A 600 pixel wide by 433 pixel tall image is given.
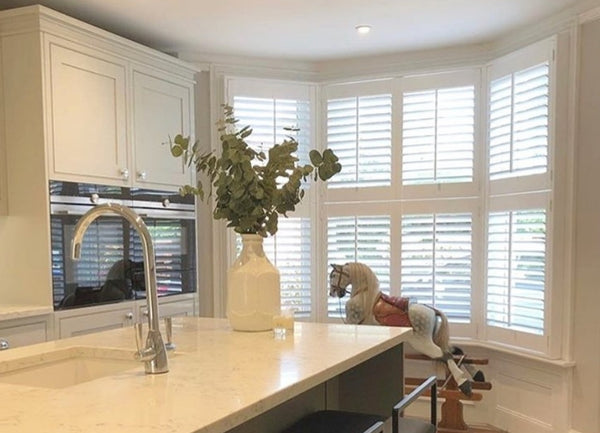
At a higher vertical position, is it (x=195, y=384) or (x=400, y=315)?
(x=195, y=384)

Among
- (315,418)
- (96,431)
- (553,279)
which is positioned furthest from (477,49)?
(96,431)

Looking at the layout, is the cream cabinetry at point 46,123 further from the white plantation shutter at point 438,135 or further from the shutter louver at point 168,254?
the white plantation shutter at point 438,135

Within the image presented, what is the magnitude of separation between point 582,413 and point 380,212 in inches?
71.8

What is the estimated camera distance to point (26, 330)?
269 centimetres

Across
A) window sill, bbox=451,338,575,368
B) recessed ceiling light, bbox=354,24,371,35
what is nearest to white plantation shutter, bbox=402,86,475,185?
recessed ceiling light, bbox=354,24,371,35

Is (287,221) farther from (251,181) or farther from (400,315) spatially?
(251,181)

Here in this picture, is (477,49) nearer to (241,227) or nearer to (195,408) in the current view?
(241,227)

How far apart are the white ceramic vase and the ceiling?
172cm

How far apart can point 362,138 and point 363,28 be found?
90cm

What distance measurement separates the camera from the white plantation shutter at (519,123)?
3381mm

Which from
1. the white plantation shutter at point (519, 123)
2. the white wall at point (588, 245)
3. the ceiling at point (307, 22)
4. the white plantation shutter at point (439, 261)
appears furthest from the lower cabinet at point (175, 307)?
the white wall at point (588, 245)

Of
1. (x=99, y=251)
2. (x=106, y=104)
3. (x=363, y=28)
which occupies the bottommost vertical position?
(x=99, y=251)

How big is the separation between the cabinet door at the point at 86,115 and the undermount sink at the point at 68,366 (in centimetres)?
136

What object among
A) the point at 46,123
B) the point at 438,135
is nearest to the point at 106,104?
the point at 46,123
